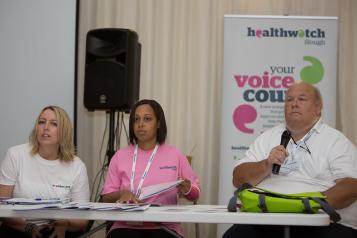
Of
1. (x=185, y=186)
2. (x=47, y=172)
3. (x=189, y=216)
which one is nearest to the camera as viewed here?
(x=189, y=216)

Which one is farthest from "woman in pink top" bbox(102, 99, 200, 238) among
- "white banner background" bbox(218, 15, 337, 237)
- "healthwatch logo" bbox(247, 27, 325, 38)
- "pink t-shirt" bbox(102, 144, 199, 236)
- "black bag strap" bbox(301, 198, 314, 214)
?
"healthwatch logo" bbox(247, 27, 325, 38)

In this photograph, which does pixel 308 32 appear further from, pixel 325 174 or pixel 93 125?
pixel 93 125

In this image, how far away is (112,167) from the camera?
2898 millimetres

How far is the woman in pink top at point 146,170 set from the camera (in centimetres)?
267

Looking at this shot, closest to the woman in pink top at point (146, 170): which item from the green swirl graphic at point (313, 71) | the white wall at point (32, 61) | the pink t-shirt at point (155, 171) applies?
the pink t-shirt at point (155, 171)

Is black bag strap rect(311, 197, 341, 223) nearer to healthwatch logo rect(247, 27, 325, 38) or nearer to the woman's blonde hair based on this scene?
the woman's blonde hair

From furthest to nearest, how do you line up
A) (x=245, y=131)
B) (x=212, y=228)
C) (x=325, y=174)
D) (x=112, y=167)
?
1. (x=212, y=228)
2. (x=245, y=131)
3. (x=112, y=167)
4. (x=325, y=174)

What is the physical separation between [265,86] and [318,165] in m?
1.31

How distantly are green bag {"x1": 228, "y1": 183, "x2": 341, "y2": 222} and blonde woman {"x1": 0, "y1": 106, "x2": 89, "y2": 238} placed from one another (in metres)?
1.04

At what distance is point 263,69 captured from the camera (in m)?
3.89

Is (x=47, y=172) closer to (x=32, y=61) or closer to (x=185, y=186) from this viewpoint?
(x=185, y=186)

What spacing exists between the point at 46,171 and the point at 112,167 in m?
0.37

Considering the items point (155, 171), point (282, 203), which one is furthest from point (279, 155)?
point (155, 171)

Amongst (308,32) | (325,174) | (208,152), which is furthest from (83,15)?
(325,174)
